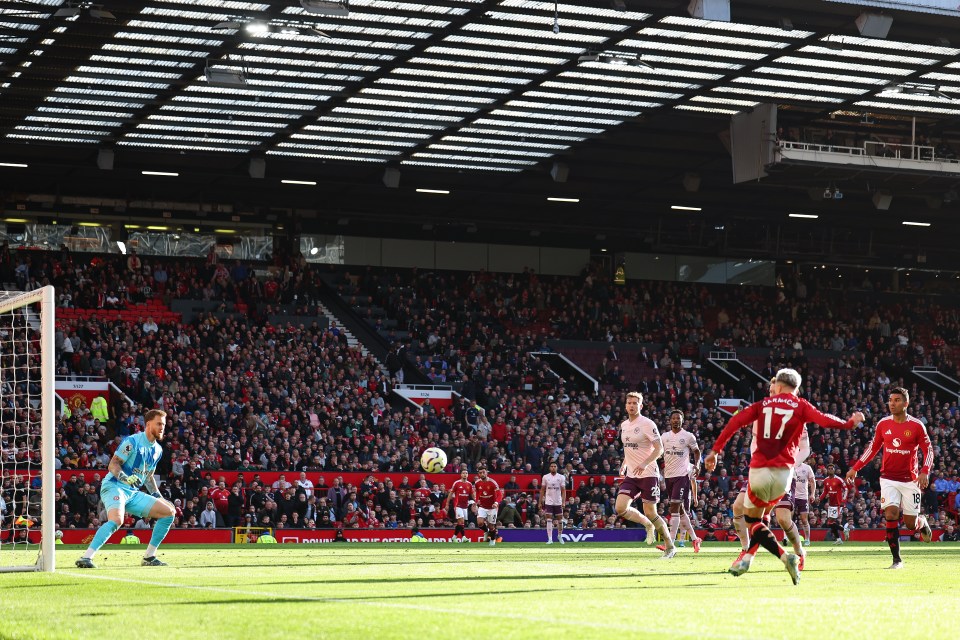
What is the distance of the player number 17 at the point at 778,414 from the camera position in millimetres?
12641

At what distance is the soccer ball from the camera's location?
32.9m

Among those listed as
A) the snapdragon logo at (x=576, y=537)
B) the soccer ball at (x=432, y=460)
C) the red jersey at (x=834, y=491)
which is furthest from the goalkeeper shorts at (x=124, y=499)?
the red jersey at (x=834, y=491)

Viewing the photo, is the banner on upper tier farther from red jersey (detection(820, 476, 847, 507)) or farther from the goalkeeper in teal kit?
the goalkeeper in teal kit

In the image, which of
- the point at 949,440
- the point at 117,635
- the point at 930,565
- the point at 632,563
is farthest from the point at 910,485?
the point at 949,440

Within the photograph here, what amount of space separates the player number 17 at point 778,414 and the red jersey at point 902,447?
16.1 ft

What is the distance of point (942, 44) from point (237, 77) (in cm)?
1695

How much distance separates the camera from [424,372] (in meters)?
44.3

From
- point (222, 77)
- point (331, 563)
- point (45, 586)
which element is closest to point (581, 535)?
point (222, 77)

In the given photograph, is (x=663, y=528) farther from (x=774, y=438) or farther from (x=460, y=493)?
(x=460, y=493)

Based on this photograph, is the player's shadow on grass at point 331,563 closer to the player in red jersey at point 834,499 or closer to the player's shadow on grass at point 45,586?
the player's shadow on grass at point 45,586

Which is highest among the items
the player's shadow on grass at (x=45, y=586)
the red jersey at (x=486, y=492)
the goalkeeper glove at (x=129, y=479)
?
the goalkeeper glove at (x=129, y=479)

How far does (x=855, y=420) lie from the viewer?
12023 mm

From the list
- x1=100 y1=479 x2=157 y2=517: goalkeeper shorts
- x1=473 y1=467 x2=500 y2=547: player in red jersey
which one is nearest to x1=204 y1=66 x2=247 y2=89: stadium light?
x1=473 y1=467 x2=500 y2=547: player in red jersey

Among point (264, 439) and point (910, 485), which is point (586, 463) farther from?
point (910, 485)
